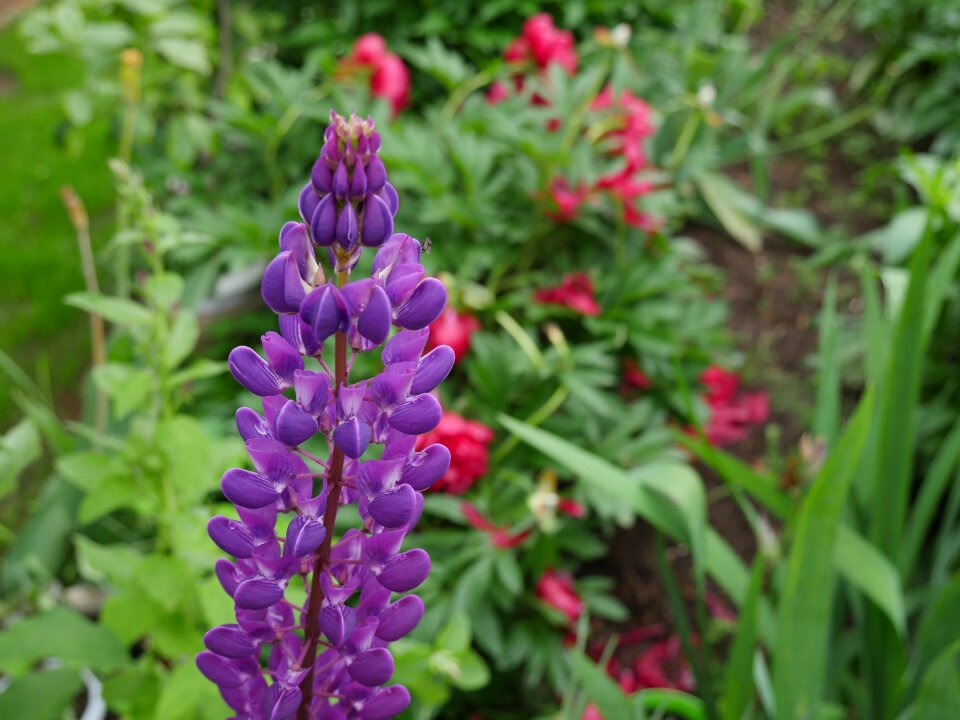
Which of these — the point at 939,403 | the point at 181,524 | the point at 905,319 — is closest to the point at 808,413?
the point at 939,403

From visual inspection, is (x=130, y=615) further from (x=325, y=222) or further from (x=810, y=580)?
(x=810, y=580)

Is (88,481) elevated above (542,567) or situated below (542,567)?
above

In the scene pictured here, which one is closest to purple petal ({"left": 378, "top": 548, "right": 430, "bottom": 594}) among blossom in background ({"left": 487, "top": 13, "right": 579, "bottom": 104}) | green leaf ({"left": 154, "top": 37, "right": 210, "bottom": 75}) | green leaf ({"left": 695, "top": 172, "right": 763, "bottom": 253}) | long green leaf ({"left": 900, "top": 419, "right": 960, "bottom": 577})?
long green leaf ({"left": 900, "top": 419, "right": 960, "bottom": 577})

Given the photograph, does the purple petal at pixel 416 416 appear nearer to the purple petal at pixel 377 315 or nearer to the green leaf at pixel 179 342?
the purple petal at pixel 377 315

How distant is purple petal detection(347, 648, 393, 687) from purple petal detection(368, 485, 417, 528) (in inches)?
4.0

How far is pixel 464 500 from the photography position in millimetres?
1556

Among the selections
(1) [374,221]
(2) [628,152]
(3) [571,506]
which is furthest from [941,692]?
(2) [628,152]

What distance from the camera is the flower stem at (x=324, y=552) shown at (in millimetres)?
583

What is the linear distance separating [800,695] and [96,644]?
0.85 meters

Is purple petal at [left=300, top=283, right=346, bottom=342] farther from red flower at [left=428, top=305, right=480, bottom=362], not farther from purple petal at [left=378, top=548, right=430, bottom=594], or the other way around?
red flower at [left=428, top=305, right=480, bottom=362]

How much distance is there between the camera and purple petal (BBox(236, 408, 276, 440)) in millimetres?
606

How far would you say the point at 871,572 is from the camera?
125 cm

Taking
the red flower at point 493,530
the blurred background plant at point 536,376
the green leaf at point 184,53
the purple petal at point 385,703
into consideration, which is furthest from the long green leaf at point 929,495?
the green leaf at point 184,53

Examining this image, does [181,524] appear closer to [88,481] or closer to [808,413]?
[88,481]
